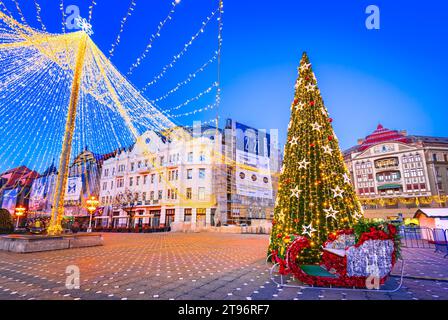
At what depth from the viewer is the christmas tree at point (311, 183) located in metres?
6.34

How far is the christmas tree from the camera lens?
634 cm

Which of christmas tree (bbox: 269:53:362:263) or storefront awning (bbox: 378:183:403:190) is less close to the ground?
storefront awning (bbox: 378:183:403:190)

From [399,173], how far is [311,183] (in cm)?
5051

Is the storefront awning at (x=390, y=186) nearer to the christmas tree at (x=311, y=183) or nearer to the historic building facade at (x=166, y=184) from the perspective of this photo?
the historic building facade at (x=166, y=184)

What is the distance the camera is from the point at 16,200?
4928 cm

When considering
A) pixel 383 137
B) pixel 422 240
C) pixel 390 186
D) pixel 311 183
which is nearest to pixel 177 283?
pixel 311 183

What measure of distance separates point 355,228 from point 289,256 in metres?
1.51

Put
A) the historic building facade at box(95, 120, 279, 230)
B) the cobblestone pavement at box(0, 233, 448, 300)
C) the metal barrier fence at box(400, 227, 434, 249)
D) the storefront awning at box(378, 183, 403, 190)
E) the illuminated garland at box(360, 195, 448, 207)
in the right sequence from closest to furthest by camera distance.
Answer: the cobblestone pavement at box(0, 233, 448, 300)
the metal barrier fence at box(400, 227, 434, 249)
the historic building facade at box(95, 120, 279, 230)
the illuminated garland at box(360, 195, 448, 207)
the storefront awning at box(378, 183, 403, 190)

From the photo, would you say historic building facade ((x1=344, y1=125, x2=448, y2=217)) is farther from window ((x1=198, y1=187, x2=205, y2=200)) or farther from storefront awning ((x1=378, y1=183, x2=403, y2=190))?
window ((x1=198, y1=187, x2=205, y2=200))

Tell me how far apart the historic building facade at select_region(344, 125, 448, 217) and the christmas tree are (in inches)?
1744

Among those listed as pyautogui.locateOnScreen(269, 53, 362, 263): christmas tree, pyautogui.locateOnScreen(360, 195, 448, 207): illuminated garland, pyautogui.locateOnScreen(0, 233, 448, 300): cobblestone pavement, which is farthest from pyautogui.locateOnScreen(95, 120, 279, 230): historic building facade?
pyautogui.locateOnScreen(269, 53, 362, 263): christmas tree

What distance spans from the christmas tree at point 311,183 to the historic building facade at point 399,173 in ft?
145

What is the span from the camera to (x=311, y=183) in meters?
6.80
